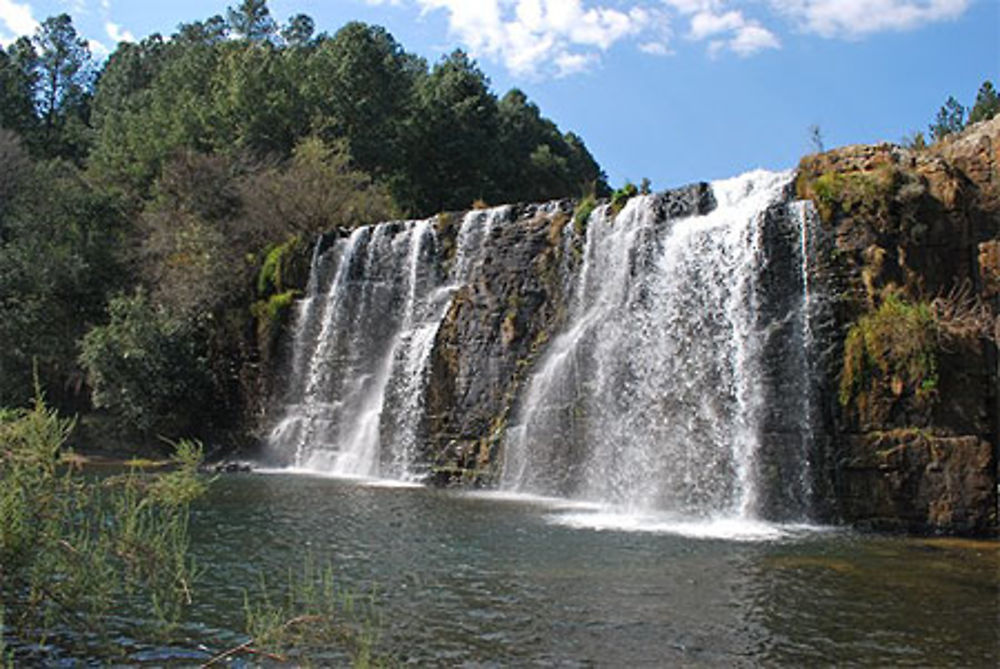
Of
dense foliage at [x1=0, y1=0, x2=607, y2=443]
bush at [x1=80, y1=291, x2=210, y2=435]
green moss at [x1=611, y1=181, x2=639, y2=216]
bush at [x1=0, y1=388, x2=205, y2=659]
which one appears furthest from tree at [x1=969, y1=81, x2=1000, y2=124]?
bush at [x1=0, y1=388, x2=205, y2=659]

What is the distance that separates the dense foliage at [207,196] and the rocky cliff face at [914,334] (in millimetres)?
12209

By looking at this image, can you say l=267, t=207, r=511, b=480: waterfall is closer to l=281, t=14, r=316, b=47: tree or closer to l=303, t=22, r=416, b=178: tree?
l=303, t=22, r=416, b=178: tree

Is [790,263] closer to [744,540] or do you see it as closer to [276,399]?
[744,540]

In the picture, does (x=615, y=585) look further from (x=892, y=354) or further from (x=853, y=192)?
(x=853, y=192)

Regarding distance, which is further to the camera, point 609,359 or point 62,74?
point 62,74

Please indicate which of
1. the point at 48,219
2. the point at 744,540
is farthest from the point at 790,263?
the point at 48,219

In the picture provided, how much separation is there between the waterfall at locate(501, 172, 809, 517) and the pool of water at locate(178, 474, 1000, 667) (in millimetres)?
1608

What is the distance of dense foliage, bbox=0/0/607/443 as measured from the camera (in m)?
25.8

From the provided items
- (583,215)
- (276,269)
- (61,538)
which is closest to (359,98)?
(276,269)

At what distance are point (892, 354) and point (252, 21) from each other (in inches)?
2067

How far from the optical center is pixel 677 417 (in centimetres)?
1592

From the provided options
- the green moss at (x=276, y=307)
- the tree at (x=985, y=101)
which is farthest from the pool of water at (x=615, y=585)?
the tree at (x=985, y=101)

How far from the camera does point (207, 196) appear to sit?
3138 cm

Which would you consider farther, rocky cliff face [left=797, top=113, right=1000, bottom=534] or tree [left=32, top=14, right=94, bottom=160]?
tree [left=32, top=14, right=94, bottom=160]
